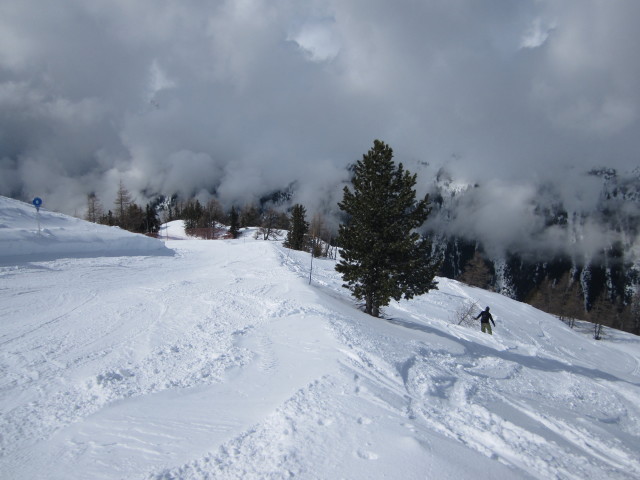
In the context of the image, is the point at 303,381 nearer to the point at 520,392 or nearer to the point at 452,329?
the point at 520,392

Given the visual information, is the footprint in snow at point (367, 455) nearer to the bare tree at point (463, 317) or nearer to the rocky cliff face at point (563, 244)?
the bare tree at point (463, 317)

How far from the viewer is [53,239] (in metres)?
17.1

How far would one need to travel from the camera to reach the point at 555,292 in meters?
80.9

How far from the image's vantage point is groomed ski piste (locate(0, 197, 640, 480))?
3.51 meters

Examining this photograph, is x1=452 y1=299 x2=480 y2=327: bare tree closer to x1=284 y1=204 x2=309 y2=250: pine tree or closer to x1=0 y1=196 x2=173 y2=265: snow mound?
x1=0 y1=196 x2=173 y2=265: snow mound

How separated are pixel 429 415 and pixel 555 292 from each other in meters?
98.3

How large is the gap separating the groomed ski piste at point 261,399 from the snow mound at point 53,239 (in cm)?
401

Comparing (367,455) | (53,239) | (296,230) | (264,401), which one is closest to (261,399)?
(264,401)

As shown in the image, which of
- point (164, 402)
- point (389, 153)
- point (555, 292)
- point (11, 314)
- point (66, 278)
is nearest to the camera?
point (164, 402)

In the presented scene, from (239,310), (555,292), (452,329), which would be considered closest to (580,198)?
(555,292)

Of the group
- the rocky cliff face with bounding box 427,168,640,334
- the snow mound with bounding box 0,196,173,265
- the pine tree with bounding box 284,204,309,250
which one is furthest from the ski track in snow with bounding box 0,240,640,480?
the rocky cliff face with bounding box 427,168,640,334

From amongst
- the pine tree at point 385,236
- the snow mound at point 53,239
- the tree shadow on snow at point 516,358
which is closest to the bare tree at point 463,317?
the tree shadow on snow at point 516,358

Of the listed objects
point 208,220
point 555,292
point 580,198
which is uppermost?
point 580,198

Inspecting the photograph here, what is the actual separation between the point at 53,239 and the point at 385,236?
18452mm
